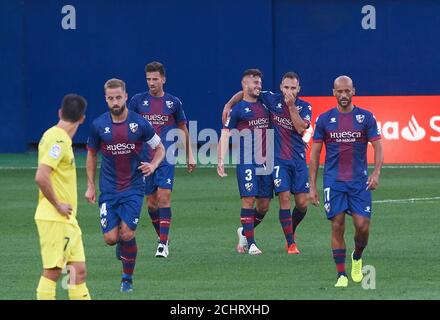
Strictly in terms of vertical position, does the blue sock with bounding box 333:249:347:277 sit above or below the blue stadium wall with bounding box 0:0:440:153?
below

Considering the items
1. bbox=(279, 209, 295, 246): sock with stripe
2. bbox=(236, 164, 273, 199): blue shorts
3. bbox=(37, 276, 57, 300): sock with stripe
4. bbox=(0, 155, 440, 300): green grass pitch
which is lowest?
bbox=(0, 155, 440, 300): green grass pitch

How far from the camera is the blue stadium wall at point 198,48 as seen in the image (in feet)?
114

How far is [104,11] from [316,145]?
21.3 meters

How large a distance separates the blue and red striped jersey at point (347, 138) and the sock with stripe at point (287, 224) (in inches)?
111

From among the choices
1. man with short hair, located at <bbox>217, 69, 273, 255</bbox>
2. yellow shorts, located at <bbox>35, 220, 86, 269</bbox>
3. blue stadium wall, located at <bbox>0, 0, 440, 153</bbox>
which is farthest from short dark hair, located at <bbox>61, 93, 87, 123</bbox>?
blue stadium wall, located at <bbox>0, 0, 440, 153</bbox>

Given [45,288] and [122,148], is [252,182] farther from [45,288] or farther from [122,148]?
[45,288]

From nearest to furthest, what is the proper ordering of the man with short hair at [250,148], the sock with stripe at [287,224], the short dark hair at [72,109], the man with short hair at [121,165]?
the short dark hair at [72,109], the man with short hair at [121,165], the sock with stripe at [287,224], the man with short hair at [250,148]

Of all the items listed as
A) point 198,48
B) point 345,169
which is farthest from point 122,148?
point 198,48

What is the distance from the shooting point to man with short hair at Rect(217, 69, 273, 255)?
55.5 ft

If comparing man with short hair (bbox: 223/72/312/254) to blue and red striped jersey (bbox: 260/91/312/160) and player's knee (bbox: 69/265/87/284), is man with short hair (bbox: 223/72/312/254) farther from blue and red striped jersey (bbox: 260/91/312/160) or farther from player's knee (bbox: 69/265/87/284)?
player's knee (bbox: 69/265/87/284)

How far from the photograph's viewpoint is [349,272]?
577 inches

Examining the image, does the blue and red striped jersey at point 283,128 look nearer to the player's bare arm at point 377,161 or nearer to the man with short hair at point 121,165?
the player's bare arm at point 377,161

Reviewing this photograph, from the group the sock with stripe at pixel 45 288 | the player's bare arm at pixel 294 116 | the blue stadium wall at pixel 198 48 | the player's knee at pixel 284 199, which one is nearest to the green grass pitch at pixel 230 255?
the player's knee at pixel 284 199

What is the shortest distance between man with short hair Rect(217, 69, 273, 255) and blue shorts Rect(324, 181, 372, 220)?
10.3 ft
